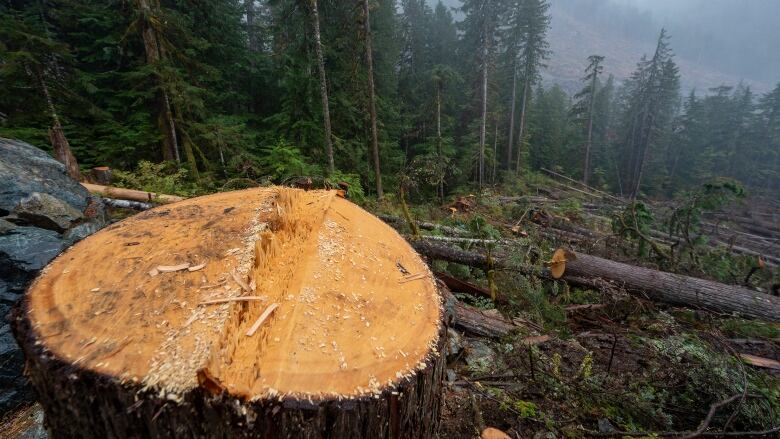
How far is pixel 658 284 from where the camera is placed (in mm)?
5219

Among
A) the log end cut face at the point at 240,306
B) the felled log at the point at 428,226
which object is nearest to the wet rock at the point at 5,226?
the log end cut face at the point at 240,306

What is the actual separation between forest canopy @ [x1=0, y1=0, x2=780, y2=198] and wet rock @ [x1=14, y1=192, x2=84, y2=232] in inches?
76.7

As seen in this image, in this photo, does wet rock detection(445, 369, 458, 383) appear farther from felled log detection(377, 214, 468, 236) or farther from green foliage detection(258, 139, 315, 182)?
green foliage detection(258, 139, 315, 182)

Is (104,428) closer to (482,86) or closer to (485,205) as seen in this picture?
(485,205)

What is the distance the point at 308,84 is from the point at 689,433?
12.3 meters

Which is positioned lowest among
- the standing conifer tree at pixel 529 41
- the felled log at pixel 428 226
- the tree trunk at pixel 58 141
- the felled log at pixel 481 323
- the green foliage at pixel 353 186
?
the felled log at pixel 481 323

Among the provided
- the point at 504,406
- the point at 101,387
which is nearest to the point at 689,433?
the point at 504,406

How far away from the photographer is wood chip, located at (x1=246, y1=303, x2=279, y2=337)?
4.07ft

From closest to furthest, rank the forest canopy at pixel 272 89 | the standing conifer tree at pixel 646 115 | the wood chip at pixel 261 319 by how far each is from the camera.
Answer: the wood chip at pixel 261 319 < the forest canopy at pixel 272 89 < the standing conifer tree at pixel 646 115

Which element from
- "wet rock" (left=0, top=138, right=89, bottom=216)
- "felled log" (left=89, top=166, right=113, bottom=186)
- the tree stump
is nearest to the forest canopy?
"felled log" (left=89, top=166, right=113, bottom=186)

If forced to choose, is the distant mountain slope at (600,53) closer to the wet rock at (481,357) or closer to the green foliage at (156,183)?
the green foliage at (156,183)

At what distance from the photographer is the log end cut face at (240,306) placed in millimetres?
1123

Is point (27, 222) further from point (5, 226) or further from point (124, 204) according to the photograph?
point (124, 204)

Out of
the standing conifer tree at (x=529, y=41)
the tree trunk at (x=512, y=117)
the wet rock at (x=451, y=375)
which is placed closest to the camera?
the wet rock at (x=451, y=375)
